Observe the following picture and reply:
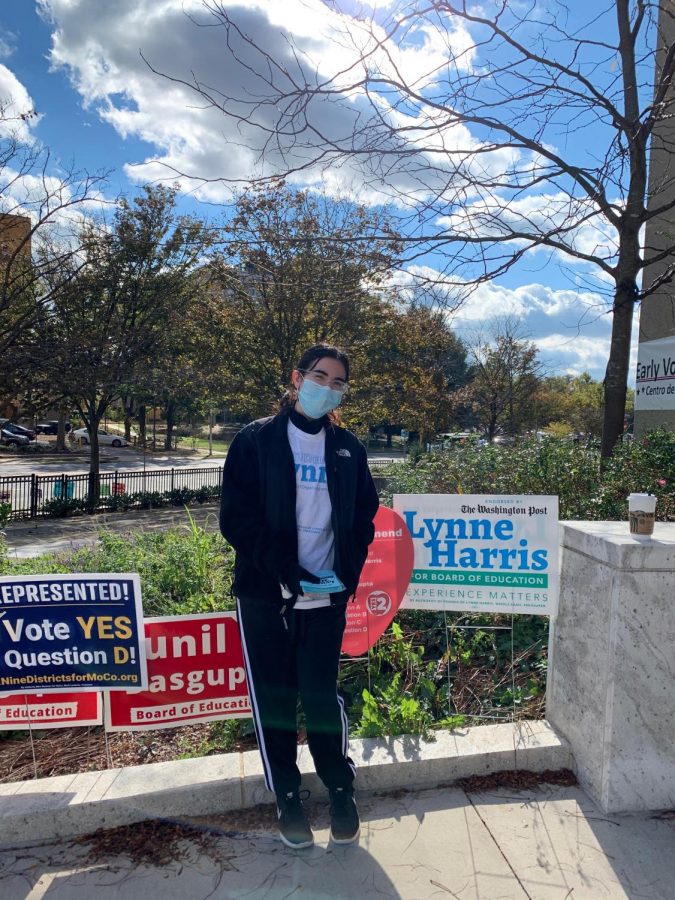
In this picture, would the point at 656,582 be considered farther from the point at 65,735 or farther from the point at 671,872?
the point at 65,735

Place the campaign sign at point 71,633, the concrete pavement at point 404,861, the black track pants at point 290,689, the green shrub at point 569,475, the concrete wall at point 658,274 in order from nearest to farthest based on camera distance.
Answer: the concrete pavement at point 404,861
the black track pants at point 290,689
the campaign sign at point 71,633
the green shrub at point 569,475
the concrete wall at point 658,274

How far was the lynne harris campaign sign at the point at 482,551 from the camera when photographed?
3283mm

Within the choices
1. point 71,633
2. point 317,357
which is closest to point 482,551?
point 317,357

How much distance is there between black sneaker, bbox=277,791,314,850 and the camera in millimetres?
2320

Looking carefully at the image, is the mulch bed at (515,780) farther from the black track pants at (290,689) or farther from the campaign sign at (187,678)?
the campaign sign at (187,678)

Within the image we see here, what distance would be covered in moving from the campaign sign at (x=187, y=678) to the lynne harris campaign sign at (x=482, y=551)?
A: 1.01 m

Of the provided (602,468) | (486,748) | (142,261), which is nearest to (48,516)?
(142,261)

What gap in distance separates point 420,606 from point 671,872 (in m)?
1.59

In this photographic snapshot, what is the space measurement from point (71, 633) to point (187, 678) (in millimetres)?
589

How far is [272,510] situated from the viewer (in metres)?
2.46

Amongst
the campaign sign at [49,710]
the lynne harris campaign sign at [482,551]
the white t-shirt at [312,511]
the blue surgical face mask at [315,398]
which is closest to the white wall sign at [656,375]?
the lynne harris campaign sign at [482,551]

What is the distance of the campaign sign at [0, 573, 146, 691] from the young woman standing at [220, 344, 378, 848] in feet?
2.22

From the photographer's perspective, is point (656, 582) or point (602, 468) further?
point (602, 468)

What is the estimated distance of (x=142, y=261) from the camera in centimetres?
1748
